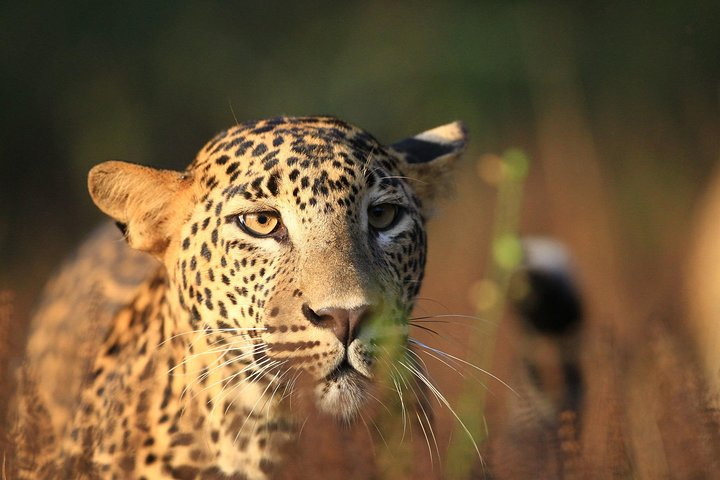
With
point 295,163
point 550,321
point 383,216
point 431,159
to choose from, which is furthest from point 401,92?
point 295,163

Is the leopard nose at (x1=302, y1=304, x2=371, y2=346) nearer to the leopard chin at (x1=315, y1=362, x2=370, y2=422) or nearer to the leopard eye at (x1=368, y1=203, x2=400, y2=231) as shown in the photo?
the leopard chin at (x1=315, y1=362, x2=370, y2=422)

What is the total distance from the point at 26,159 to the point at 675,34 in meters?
7.22

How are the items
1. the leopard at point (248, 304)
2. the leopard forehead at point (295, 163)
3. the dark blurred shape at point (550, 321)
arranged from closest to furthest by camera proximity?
the leopard at point (248, 304) → the leopard forehead at point (295, 163) → the dark blurred shape at point (550, 321)

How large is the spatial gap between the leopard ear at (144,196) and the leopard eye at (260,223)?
0.34 m

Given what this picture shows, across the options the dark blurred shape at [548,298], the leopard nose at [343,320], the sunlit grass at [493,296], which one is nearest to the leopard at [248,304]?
the leopard nose at [343,320]

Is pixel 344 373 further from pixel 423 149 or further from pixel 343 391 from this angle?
pixel 423 149

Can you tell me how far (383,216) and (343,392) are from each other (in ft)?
2.81

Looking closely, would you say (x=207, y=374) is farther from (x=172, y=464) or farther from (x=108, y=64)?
(x=108, y=64)

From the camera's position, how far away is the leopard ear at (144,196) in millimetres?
4711

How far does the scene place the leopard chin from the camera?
4.06 metres

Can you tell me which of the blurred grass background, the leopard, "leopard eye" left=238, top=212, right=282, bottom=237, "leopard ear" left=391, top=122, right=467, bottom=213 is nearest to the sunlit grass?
the leopard

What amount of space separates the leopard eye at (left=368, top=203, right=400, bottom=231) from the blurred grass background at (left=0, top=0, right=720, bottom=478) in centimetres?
580

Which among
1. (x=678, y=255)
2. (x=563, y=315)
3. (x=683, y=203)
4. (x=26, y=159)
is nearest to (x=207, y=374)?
(x=563, y=315)

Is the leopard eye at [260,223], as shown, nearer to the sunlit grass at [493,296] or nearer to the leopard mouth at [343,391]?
the leopard mouth at [343,391]
